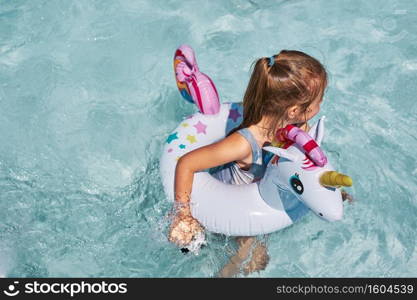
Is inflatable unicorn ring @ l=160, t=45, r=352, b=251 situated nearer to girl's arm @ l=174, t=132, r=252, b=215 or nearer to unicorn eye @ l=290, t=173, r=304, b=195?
unicorn eye @ l=290, t=173, r=304, b=195

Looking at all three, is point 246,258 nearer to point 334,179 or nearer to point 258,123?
point 258,123

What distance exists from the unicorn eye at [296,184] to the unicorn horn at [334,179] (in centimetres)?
10

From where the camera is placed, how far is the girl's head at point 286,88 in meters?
2.66

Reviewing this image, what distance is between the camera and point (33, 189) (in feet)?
12.1

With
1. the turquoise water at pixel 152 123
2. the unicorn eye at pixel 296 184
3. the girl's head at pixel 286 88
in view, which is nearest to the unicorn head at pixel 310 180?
the unicorn eye at pixel 296 184

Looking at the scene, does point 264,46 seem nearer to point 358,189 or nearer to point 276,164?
point 358,189

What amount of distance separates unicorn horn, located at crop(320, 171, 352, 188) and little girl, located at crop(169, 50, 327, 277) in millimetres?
342

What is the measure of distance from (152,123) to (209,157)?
1281mm

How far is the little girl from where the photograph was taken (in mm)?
2674

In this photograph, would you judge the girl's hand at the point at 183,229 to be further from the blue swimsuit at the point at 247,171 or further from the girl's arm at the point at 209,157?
the blue swimsuit at the point at 247,171

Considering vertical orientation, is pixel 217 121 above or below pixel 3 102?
above

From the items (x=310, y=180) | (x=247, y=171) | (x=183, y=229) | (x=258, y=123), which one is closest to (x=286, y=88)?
(x=258, y=123)

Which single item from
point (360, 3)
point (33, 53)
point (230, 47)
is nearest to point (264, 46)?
point (230, 47)

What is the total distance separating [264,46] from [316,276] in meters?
1.76
